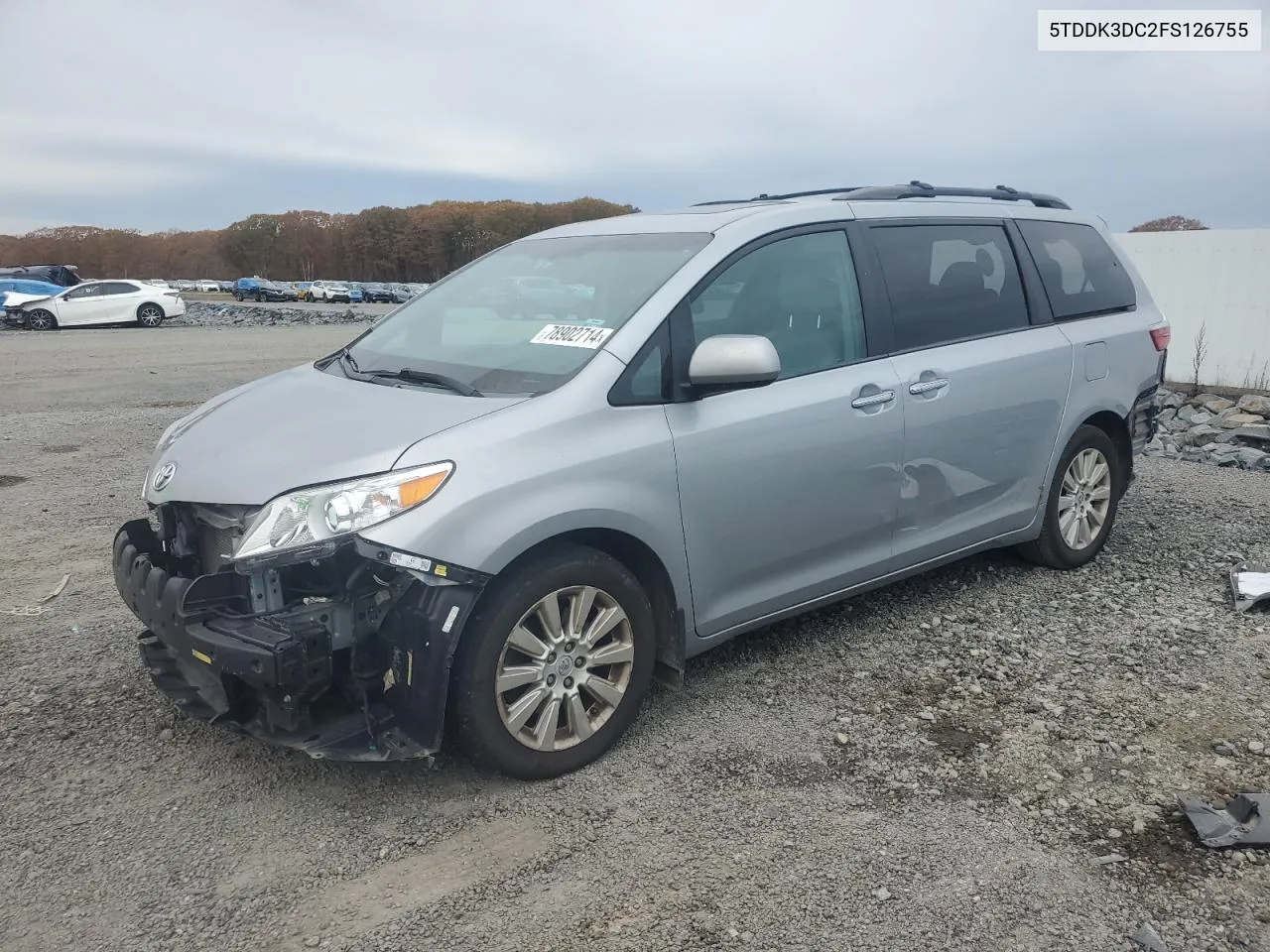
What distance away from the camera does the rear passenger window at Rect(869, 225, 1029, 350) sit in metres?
4.49

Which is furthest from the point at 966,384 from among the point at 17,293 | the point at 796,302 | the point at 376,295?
the point at 376,295

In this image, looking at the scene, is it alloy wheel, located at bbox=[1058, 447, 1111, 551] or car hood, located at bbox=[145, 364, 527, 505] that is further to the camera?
alloy wheel, located at bbox=[1058, 447, 1111, 551]

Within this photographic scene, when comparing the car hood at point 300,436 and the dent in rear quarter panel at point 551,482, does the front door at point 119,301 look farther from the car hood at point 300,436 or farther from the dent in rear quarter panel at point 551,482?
the dent in rear quarter panel at point 551,482

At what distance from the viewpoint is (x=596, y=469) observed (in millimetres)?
3396

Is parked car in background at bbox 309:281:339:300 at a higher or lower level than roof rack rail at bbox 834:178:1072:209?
higher

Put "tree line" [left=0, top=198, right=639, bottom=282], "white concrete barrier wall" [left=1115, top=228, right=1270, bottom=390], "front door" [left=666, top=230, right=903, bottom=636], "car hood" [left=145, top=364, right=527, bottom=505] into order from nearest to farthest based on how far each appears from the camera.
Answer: "car hood" [left=145, top=364, right=527, bottom=505]
"front door" [left=666, top=230, right=903, bottom=636]
"white concrete barrier wall" [left=1115, top=228, right=1270, bottom=390]
"tree line" [left=0, top=198, right=639, bottom=282]

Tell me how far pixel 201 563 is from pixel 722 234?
2306 millimetres

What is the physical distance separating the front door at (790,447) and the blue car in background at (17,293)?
3040cm

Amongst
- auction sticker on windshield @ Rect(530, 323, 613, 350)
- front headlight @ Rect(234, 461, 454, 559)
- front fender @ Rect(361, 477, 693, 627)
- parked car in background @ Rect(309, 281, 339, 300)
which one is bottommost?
front fender @ Rect(361, 477, 693, 627)

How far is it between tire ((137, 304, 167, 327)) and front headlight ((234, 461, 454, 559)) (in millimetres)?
30614

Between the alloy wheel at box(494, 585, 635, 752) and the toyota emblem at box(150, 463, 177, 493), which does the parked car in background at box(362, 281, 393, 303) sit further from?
the alloy wheel at box(494, 585, 635, 752)

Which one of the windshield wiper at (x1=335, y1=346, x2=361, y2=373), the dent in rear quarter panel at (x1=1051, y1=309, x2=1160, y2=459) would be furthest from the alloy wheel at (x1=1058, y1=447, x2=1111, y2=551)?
the windshield wiper at (x1=335, y1=346, x2=361, y2=373)

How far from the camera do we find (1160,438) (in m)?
12.0

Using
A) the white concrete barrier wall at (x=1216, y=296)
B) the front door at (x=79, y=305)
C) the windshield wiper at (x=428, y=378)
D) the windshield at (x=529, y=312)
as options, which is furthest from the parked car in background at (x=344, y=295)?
the windshield wiper at (x=428, y=378)
